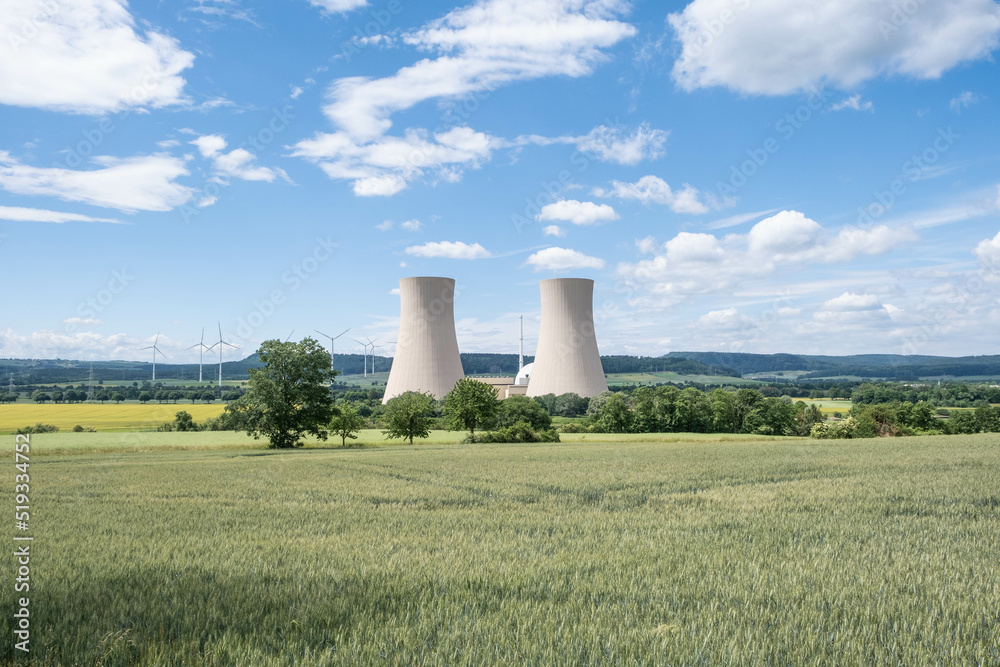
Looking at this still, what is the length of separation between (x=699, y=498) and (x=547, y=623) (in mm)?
7422

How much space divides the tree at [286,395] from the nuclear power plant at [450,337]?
12.0m

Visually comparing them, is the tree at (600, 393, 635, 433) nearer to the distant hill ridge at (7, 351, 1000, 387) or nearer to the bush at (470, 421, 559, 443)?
the bush at (470, 421, 559, 443)

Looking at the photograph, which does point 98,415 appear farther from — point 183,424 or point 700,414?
point 700,414

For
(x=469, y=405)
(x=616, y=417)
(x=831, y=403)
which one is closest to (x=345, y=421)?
(x=469, y=405)

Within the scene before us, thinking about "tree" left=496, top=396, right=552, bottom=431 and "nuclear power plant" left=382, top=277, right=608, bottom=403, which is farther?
"nuclear power plant" left=382, top=277, right=608, bottom=403

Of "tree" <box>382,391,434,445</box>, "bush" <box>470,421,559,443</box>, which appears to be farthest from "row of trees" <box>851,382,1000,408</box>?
"tree" <box>382,391,434,445</box>

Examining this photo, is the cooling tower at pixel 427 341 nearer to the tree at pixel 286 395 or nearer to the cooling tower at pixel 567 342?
the cooling tower at pixel 567 342

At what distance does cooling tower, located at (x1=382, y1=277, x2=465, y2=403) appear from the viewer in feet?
155

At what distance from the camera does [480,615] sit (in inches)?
171

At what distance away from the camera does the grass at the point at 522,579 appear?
12.3 feet

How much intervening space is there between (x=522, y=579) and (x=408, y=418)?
36618 mm

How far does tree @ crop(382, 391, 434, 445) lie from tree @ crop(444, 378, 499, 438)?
251 cm

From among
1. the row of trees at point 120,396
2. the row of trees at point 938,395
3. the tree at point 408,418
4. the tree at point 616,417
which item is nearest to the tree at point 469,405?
the tree at point 408,418

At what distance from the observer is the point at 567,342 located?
49969 mm
